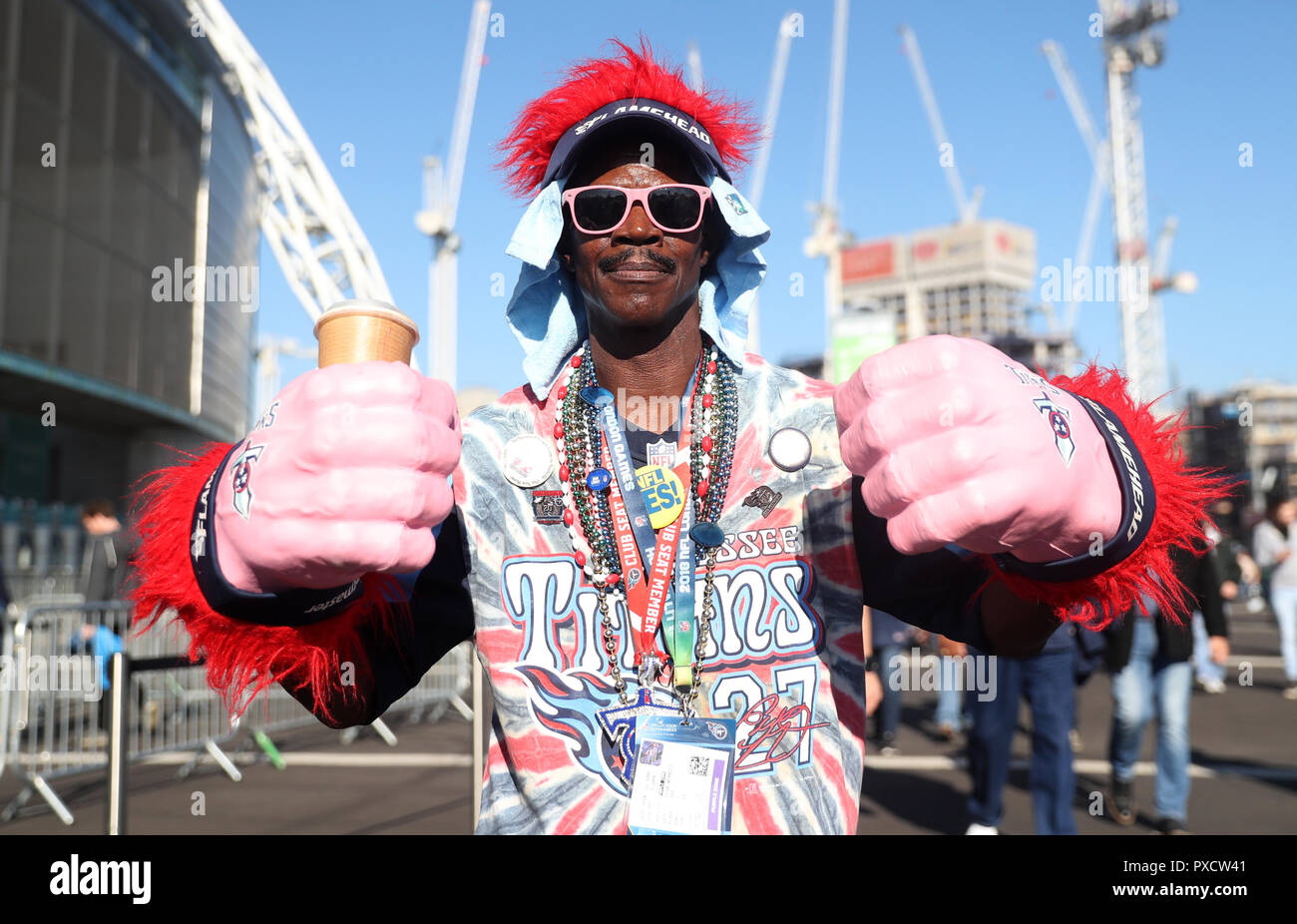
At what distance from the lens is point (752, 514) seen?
187 cm

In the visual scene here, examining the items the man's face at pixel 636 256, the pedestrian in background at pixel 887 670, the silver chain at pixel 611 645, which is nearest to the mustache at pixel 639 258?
the man's face at pixel 636 256

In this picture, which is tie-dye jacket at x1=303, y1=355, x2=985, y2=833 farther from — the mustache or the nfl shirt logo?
the mustache

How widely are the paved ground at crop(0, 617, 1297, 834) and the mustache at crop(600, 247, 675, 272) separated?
4.17 m

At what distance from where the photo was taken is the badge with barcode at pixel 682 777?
67.0 inches

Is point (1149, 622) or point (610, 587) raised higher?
point (610, 587)

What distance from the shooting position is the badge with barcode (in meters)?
1.70

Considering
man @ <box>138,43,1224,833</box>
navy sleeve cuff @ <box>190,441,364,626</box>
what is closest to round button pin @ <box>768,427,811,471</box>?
man @ <box>138,43,1224,833</box>

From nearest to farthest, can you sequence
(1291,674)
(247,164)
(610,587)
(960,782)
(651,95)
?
(610,587) < (651,95) < (960,782) < (1291,674) < (247,164)

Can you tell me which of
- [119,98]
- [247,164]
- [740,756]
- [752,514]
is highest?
[247,164]

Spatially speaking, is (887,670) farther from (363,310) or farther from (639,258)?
(363,310)

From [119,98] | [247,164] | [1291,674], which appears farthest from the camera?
[247,164]
